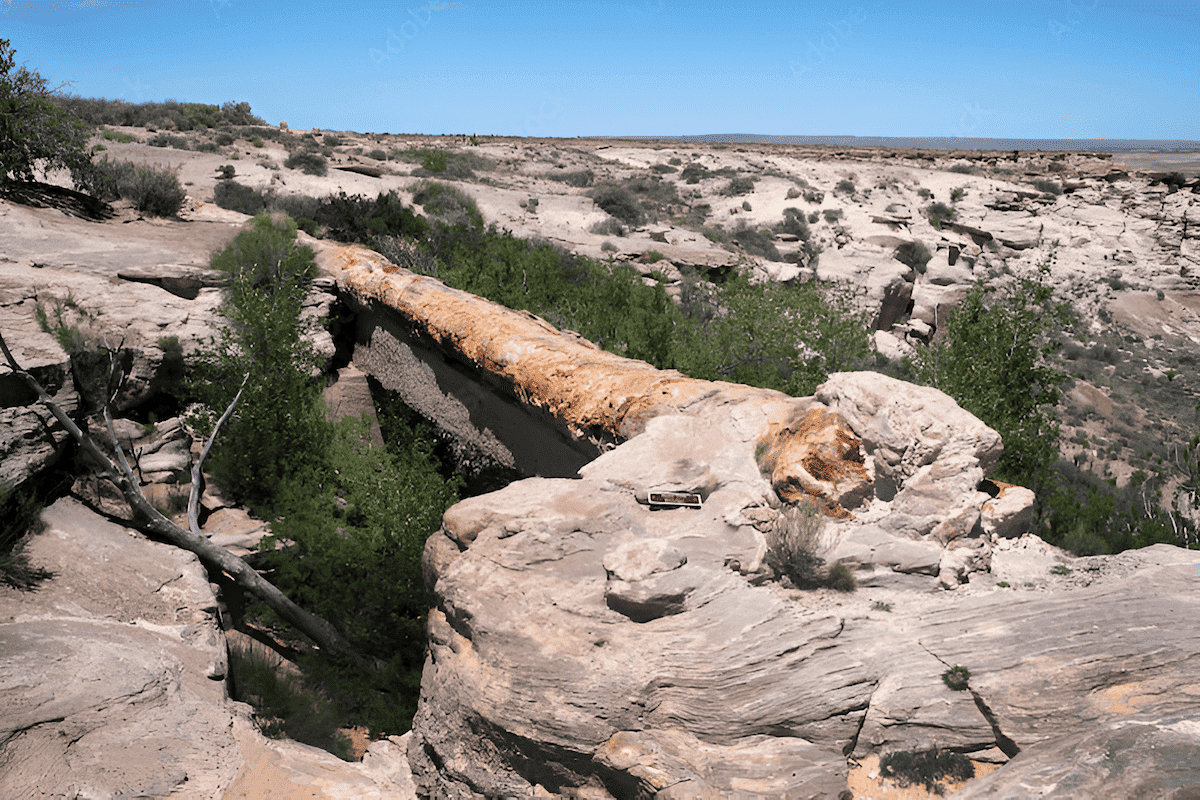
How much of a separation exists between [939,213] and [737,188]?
1097 centimetres

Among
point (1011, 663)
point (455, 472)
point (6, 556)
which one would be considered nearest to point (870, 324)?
point (455, 472)

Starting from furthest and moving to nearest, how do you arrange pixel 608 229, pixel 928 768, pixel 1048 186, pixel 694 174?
pixel 694 174, pixel 1048 186, pixel 608 229, pixel 928 768

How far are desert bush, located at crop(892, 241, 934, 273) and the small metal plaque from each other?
2554cm

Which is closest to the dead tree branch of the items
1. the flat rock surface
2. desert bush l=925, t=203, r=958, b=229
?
the flat rock surface

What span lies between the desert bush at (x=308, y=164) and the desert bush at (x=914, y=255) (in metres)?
23.1

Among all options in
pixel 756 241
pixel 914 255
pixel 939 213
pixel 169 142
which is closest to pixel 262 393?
pixel 756 241

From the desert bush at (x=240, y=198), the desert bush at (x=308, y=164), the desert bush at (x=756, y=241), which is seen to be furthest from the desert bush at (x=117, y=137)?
the desert bush at (x=756, y=241)

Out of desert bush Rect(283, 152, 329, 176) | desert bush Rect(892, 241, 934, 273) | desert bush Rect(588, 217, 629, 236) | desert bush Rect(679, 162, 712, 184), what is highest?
desert bush Rect(679, 162, 712, 184)

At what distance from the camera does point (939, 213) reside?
1394 inches

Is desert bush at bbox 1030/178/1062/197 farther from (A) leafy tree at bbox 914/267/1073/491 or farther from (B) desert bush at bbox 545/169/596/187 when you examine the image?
(A) leafy tree at bbox 914/267/1073/491

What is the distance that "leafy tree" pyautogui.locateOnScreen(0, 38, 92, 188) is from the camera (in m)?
12.9

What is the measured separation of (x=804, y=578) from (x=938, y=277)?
2816cm

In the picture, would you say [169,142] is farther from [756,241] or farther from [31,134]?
[756,241]

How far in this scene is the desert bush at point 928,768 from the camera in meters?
3.01
